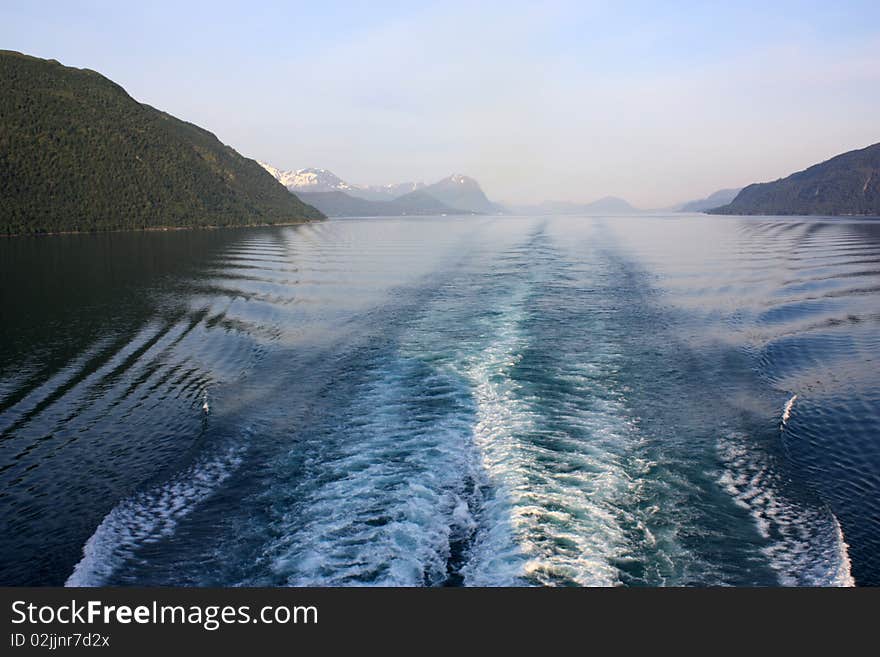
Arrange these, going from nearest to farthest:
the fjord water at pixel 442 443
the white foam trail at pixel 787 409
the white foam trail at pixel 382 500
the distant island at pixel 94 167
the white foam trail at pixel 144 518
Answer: the white foam trail at pixel 382 500 → the white foam trail at pixel 144 518 → the fjord water at pixel 442 443 → the white foam trail at pixel 787 409 → the distant island at pixel 94 167

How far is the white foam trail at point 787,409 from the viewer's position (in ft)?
46.2

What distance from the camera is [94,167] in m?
117

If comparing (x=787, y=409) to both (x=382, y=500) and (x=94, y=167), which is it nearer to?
(x=382, y=500)

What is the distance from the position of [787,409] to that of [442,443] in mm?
10138

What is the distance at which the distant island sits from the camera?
322 ft

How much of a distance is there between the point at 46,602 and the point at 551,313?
2208 centimetres

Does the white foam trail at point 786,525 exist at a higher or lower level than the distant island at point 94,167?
lower

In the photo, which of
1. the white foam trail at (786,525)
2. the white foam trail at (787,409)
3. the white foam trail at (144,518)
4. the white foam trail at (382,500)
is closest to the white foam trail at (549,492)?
the white foam trail at (382,500)

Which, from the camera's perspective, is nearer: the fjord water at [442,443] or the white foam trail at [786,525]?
the white foam trail at [786,525]

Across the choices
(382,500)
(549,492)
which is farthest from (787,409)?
(382,500)

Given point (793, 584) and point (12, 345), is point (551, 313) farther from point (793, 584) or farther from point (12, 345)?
point (12, 345)

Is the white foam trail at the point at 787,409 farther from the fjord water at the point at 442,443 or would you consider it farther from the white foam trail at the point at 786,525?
the white foam trail at the point at 786,525

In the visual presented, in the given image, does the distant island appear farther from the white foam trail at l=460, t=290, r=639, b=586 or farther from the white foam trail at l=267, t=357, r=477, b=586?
the white foam trail at l=460, t=290, r=639, b=586

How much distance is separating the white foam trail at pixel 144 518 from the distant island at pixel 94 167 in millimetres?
99690
